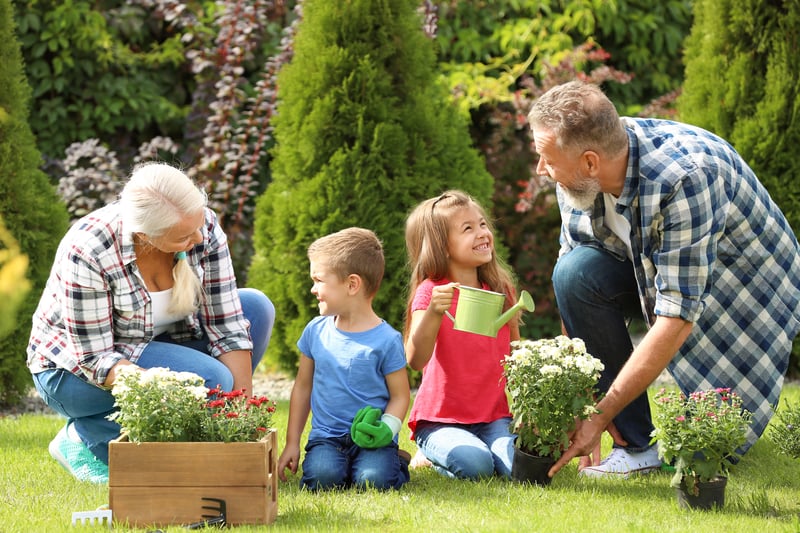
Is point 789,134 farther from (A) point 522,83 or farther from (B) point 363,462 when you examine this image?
(B) point 363,462

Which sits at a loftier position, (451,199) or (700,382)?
(451,199)

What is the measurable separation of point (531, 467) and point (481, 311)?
1.84 feet

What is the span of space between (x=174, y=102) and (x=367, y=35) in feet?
9.39

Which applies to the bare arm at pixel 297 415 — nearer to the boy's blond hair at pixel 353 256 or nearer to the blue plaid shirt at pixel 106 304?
the blue plaid shirt at pixel 106 304

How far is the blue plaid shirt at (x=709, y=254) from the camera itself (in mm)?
3059

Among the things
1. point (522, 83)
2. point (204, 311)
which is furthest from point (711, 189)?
point (522, 83)

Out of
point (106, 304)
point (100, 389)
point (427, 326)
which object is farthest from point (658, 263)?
point (100, 389)

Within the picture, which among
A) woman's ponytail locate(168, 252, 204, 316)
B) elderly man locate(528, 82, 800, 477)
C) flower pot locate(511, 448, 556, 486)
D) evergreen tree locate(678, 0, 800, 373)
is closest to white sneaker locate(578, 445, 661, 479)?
elderly man locate(528, 82, 800, 477)

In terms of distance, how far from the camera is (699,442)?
2816 millimetres

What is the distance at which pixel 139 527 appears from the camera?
107 inches

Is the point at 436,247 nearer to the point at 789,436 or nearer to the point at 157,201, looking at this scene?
the point at 157,201

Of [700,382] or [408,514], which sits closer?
[408,514]

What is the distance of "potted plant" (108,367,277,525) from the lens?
2.71 m

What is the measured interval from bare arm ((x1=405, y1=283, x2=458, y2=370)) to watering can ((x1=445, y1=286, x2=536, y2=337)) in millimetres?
69
